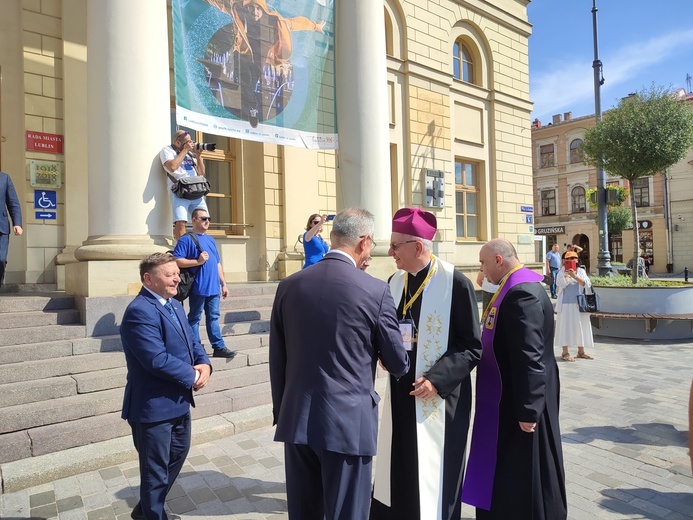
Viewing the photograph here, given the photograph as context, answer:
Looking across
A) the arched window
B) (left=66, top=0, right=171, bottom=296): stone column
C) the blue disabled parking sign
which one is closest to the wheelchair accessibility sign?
the blue disabled parking sign

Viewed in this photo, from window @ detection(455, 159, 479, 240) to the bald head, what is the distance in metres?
12.2

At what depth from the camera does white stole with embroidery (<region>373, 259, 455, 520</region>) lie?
9.26 feet

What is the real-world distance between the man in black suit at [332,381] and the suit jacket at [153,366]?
34.5 inches

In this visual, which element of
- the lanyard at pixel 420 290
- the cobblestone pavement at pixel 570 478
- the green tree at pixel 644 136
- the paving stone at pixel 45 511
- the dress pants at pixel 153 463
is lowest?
the cobblestone pavement at pixel 570 478

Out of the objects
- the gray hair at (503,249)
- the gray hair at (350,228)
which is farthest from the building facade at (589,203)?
the gray hair at (350,228)

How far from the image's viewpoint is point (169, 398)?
2900mm

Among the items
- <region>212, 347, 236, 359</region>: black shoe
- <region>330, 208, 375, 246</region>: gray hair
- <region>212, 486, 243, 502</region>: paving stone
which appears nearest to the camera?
<region>330, 208, 375, 246</region>: gray hair

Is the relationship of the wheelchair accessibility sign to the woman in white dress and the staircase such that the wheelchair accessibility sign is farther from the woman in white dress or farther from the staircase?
the woman in white dress

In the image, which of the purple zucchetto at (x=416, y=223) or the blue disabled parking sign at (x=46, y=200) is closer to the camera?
the purple zucchetto at (x=416, y=223)

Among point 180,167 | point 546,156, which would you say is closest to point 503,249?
point 180,167

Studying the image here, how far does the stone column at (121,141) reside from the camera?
5988 millimetres

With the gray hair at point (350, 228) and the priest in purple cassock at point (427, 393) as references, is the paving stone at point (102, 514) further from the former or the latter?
the gray hair at point (350, 228)

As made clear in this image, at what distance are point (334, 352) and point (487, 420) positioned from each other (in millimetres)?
1380

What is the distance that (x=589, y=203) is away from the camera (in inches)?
1612
